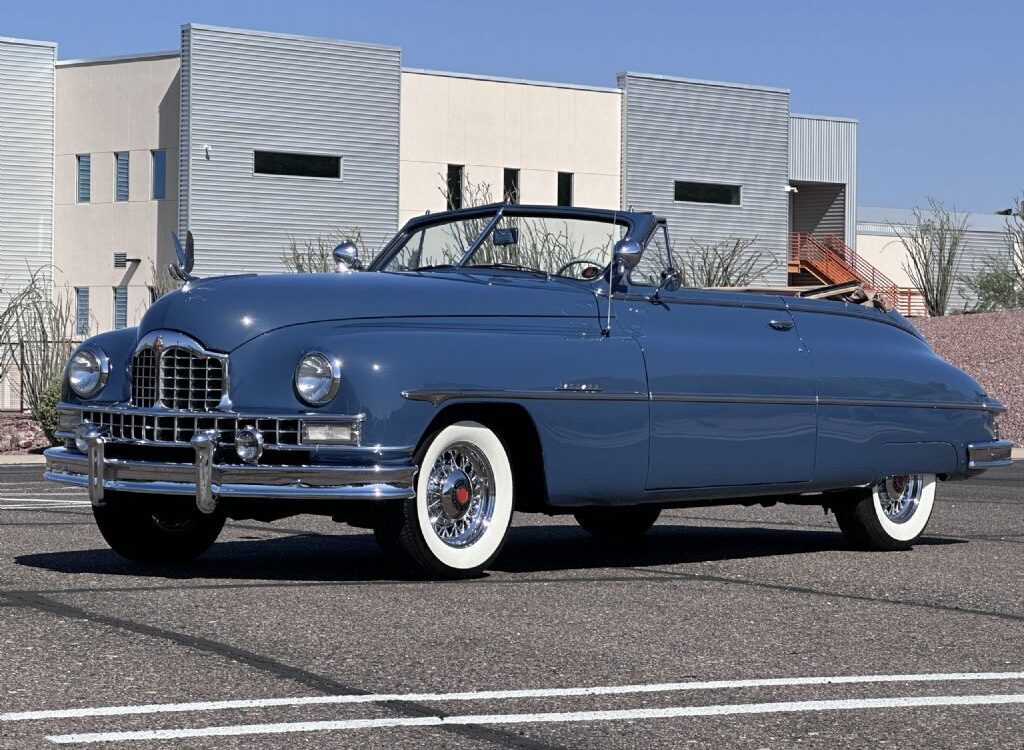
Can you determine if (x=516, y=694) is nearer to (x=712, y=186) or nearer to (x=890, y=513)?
(x=890, y=513)

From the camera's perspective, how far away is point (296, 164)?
148ft

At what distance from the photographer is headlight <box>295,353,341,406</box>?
7.96 m

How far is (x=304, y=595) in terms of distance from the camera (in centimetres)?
782

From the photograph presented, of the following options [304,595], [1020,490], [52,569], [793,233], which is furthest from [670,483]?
[793,233]

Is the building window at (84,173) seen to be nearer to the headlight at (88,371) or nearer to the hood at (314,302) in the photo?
the headlight at (88,371)

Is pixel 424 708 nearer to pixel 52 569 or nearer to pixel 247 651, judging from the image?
pixel 247 651

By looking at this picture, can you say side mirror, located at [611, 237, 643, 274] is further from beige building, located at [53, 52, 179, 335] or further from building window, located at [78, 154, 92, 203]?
building window, located at [78, 154, 92, 203]

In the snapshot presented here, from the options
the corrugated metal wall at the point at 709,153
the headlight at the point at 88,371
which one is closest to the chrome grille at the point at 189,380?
the headlight at the point at 88,371

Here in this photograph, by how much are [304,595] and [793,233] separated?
55332 mm

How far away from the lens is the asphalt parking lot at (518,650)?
5145mm

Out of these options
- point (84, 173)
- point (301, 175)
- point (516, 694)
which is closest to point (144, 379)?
point (516, 694)

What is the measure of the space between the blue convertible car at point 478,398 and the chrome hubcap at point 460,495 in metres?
0.01

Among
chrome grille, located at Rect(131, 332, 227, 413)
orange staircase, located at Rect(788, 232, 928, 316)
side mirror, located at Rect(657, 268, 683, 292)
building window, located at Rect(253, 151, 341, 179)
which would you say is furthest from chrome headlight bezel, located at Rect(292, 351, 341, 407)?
orange staircase, located at Rect(788, 232, 928, 316)

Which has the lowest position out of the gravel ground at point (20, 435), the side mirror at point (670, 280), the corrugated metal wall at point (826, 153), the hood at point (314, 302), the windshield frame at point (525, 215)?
the gravel ground at point (20, 435)
